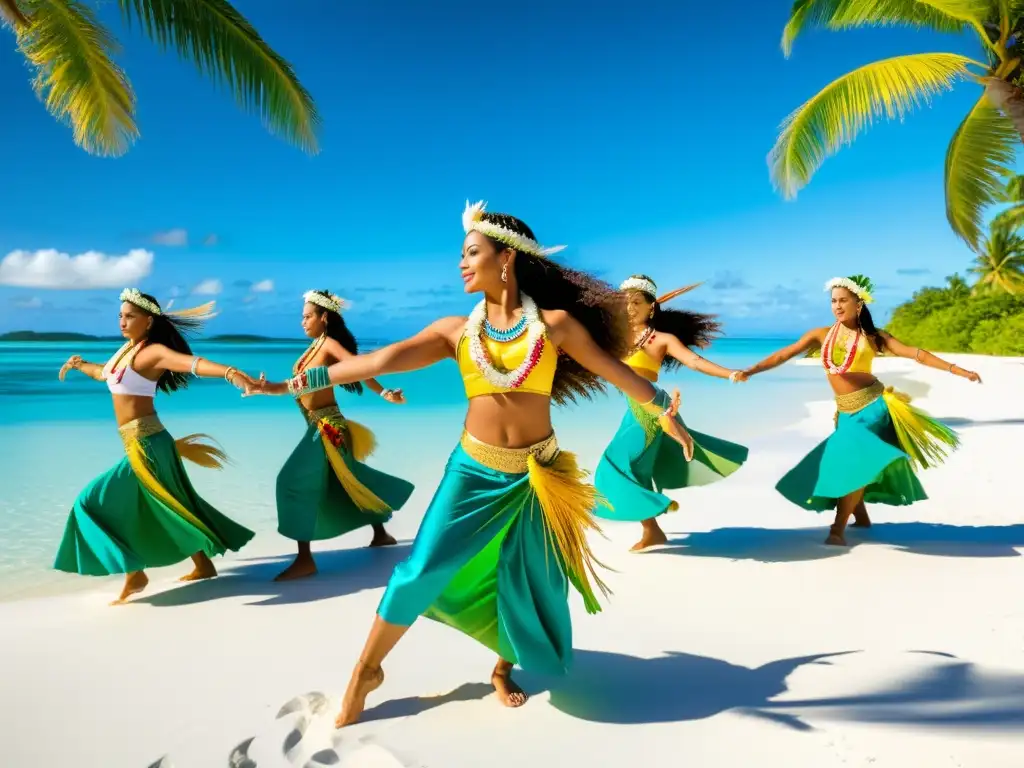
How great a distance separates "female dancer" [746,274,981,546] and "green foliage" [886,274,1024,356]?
39781 millimetres

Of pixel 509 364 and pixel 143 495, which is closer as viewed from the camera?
pixel 509 364

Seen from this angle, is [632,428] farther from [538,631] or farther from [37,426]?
[37,426]

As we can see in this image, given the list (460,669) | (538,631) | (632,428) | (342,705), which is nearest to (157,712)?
(342,705)

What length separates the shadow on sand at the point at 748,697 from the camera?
3.10m

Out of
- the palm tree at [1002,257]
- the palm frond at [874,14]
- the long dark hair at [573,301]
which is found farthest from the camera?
the palm tree at [1002,257]

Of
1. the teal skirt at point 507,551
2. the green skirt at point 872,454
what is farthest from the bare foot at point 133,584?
the green skirt at point 872,454

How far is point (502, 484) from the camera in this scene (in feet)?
10.6

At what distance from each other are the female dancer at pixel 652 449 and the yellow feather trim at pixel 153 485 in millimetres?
2619

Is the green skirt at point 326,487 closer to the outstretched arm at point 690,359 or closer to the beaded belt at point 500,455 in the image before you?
the outstretched arm at point 690,359

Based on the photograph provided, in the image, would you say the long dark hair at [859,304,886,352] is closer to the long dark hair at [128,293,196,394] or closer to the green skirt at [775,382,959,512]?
the green skirt at [775,382,959,512]

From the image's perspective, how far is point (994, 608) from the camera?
440cm

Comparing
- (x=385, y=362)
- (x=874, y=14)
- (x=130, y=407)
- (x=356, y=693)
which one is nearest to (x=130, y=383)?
(x=130, y=407)

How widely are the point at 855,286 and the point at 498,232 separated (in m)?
3.94

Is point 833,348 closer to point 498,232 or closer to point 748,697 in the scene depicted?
point 748,697
